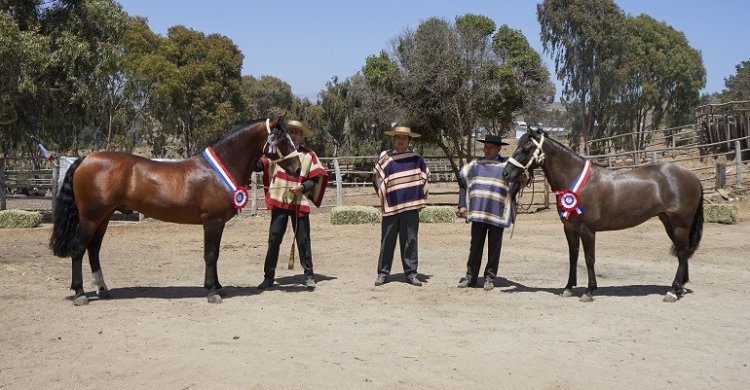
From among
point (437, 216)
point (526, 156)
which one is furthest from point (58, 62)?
point (526, 156)

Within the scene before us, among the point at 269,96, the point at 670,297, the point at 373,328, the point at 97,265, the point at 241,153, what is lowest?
the point at 373,328

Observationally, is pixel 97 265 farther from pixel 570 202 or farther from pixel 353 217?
pixel 353 217

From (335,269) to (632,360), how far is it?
5.09m

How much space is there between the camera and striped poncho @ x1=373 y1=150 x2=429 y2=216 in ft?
26.3

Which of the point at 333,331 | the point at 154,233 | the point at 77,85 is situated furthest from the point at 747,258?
the point at 77,85

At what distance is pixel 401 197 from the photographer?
26.3 feet

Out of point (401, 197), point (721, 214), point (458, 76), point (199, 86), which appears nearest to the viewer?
point (401, 197)

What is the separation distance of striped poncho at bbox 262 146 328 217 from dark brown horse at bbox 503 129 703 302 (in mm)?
2204

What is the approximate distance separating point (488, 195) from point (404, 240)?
4.01 feet

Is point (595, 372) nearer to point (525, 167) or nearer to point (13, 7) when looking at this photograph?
point (525, 167)

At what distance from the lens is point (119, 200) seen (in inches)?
275

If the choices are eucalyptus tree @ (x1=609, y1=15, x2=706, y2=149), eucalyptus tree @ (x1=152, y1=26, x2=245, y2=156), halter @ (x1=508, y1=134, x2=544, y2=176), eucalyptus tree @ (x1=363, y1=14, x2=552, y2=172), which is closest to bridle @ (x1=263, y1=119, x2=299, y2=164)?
halter @ (x1=508, y1=134, x2=544, y2=176)

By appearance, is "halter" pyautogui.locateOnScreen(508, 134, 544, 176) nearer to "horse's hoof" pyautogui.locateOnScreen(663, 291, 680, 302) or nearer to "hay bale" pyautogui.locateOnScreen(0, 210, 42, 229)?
"horse's hoof" pyautogui.locateOnScreen(663, 291, 680, 302)

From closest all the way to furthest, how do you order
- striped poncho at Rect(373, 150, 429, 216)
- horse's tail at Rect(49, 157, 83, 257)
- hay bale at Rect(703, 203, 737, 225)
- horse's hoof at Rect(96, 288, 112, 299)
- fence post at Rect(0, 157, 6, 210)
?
horse's tail at Rect(49, 157, 83, 257) < horse's hoof at Rect(96, 288, 112, 299) < striped poncho at Rect(373, 150, 429, 216) < hay bale at Rect(703, 203, 737, 225) < fence post at Rect(0, 157, 6, 210)
